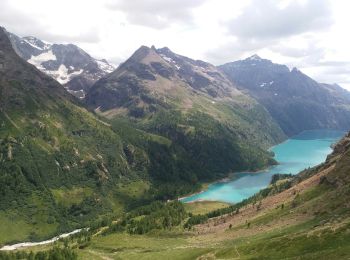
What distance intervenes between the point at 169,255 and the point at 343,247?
2944 inches

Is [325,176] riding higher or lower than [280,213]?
higher

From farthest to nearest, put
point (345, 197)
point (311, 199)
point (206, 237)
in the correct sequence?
point (206, 237) < point (311, 199) < point (345, 197)

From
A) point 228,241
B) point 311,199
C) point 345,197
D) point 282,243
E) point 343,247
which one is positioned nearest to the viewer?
point 343,247

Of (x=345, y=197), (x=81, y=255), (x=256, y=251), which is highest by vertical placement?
(x=345, y=197)

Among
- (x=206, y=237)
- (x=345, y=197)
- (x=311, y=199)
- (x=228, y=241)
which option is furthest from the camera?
(x=206, y=237)

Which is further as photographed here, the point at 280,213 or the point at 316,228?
the point at 280,213

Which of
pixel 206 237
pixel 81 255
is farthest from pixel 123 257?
pixel 206 237

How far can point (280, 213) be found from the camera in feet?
572

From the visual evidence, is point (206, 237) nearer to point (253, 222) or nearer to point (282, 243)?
point (253, 222)

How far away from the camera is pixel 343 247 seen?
100m

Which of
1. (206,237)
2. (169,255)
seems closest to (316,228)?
(169,255)

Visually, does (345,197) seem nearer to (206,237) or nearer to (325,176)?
(325,176)

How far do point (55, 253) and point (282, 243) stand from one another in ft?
323

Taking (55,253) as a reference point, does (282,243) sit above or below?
above
